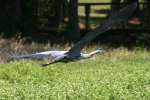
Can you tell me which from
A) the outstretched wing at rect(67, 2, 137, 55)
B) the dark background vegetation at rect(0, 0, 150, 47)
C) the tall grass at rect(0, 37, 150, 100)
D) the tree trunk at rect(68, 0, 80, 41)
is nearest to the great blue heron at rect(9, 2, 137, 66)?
the outstretched wing at rect(67, 2, 137, 55)

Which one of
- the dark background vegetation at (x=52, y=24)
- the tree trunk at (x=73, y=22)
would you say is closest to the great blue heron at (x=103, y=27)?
the dark background vegetation at (x=52, y=24)

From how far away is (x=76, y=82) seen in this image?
8.62m

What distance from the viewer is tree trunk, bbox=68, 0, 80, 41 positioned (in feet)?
70.0

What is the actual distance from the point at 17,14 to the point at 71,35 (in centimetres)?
213

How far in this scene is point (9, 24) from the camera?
2094 cm

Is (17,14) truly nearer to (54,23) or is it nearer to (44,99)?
(54,23)

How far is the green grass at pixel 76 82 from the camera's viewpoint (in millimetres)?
7242

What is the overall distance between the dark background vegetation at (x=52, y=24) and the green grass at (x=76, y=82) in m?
7.50

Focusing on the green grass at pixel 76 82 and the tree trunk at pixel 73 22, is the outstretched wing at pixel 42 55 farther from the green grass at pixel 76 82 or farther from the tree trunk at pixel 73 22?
the tree trunk at pixel 73 22

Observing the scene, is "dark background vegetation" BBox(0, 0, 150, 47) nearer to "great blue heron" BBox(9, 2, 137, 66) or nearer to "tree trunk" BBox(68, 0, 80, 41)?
"tree trunk" BBox(68, 0, 80, 41)

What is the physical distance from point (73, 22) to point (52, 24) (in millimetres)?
2438

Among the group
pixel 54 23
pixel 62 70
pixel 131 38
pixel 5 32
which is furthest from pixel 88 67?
pixel 54 23

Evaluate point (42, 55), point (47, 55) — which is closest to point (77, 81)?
point (47, 55)

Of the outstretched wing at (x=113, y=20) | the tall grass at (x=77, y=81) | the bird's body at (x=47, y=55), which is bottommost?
the tall grass at (x=77, y=81)
